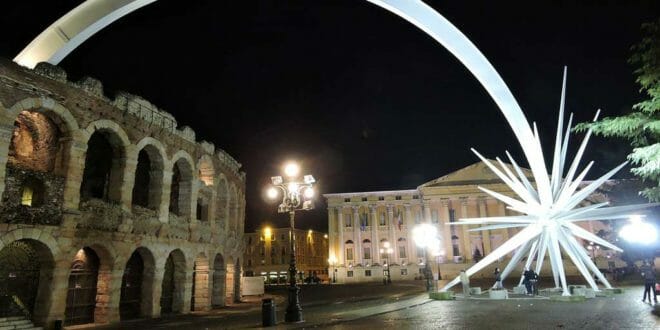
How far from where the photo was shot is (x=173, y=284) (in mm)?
25172

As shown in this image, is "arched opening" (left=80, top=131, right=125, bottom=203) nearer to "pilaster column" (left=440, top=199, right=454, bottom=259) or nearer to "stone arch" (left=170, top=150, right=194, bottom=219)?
"stone arch" (left=170, top=150, right=194, bottom=219)

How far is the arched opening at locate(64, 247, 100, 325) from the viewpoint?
19797 mm

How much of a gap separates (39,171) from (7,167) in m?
1.29

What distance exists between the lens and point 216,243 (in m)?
28.5

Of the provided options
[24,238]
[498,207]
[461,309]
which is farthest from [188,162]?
[498,207]

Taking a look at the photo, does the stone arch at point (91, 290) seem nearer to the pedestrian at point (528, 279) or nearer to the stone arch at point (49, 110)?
the stone arch at point (49, 110)

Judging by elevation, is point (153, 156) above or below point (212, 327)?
above

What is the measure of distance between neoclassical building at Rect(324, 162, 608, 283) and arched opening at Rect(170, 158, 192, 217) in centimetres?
5333

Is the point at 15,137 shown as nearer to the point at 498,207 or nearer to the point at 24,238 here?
the point at 24,238

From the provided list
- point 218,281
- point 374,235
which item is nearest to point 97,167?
point 218,281

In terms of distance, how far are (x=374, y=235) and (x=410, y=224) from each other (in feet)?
23.3

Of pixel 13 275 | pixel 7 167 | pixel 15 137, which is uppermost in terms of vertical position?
pixel 15 137

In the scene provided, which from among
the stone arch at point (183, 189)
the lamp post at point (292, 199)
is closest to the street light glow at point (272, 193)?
the lamp post at point (292, 199)

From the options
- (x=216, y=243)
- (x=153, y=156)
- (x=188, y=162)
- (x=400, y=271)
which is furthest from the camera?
(x=400, y=271)
